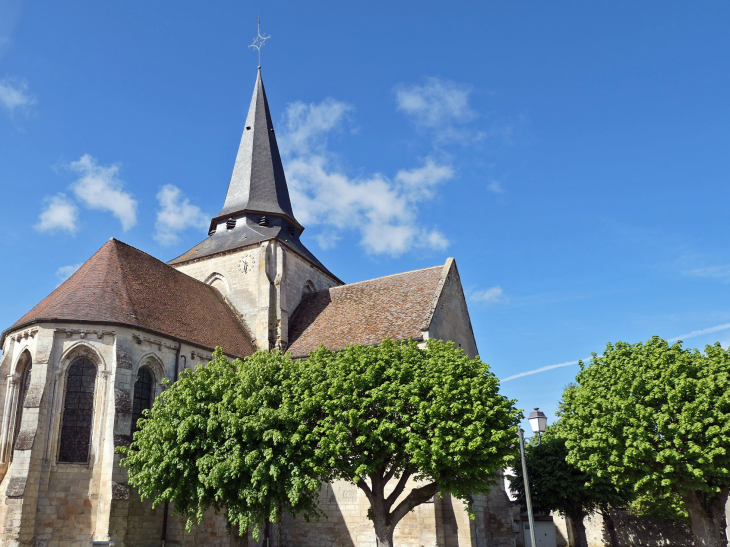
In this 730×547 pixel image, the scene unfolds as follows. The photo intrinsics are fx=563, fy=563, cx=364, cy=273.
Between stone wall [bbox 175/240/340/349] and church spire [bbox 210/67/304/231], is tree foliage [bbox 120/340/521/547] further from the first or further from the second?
church spire [bbox 210/67/304/231]

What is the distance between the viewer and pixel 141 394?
20.2m

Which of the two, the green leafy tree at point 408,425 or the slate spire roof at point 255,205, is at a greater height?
the slate spire roof at point 255,205

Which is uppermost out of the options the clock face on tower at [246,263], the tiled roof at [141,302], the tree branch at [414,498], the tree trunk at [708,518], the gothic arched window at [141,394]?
the clock face on tower at [246,263]

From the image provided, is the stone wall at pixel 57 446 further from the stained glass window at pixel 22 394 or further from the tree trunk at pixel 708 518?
the tree trunk at pixel 708 518

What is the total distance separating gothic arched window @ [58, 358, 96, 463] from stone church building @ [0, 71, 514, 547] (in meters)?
0.03

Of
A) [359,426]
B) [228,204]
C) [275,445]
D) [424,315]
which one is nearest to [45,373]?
[275,445]

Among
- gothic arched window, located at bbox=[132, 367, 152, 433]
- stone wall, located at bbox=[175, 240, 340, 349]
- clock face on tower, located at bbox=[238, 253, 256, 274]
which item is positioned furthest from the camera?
clock face on tower, located at bbox=[238, 253, 256, 274]

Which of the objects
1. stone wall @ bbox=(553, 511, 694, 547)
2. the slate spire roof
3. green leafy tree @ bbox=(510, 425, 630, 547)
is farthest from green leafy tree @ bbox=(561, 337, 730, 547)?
the slate spire roof

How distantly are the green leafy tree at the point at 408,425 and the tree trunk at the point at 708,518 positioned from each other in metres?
7.06

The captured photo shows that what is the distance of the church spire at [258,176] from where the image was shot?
3247 centimetres

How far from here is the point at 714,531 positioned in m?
Result: 18.2

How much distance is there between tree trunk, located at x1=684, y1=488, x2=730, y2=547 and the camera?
18.1m

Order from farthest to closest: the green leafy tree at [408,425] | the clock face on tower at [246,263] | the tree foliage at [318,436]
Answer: the clock face on tower at [246,263], the green leafy tree at [408,425], the tree foliage at [318,436]

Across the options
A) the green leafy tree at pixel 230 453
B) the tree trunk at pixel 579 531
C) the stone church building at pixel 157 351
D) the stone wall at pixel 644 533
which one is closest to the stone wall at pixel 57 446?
the stone church building at pixel 157 351
